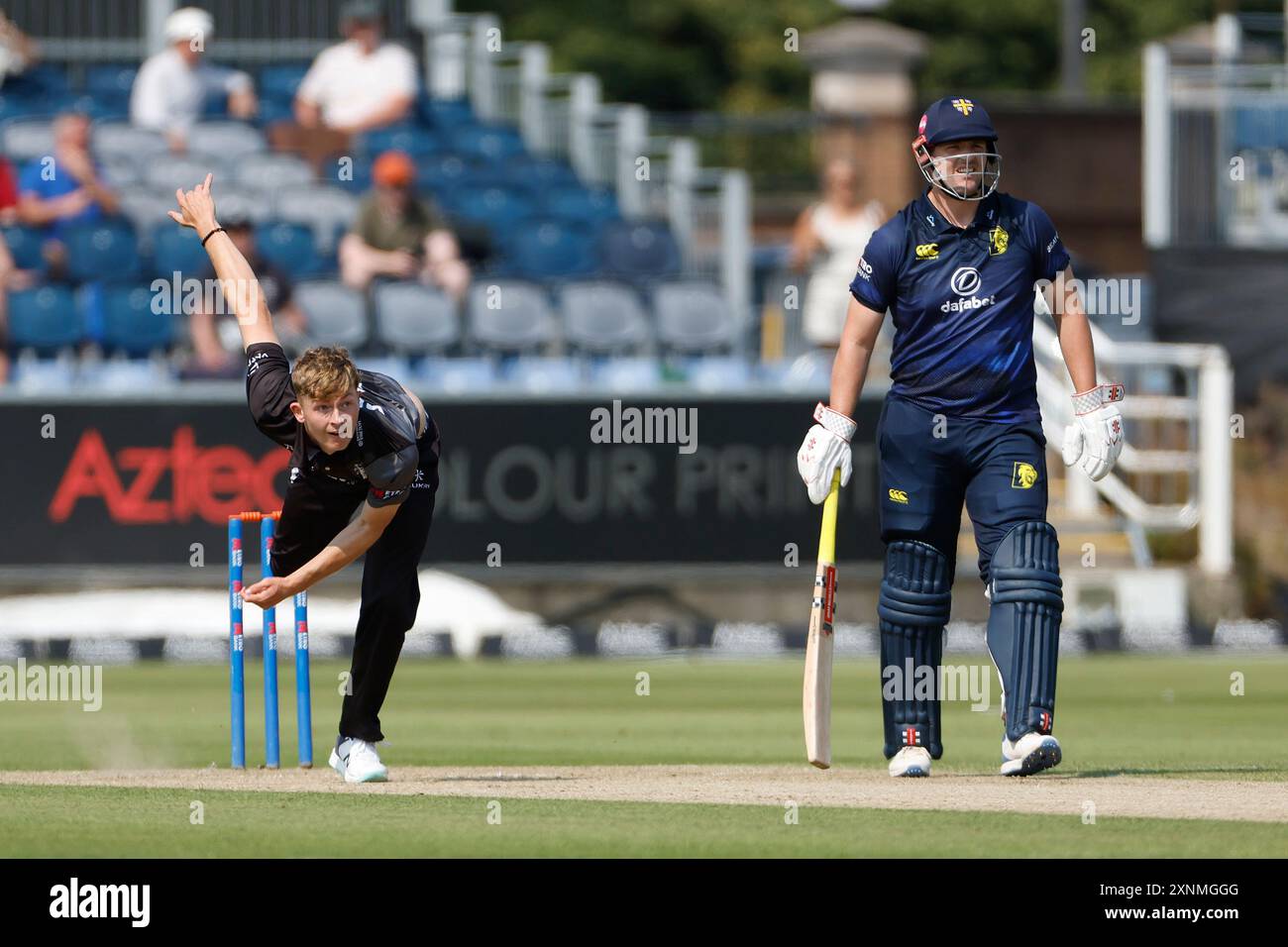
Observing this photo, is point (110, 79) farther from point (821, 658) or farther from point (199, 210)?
point (821, 658)

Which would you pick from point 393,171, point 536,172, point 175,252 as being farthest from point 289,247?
point 536,172

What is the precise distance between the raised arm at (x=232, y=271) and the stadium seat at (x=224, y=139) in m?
11.7

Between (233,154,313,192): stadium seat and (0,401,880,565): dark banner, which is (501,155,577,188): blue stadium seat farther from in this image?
(0,401,880,565): dark banner

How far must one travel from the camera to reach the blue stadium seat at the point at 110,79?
22.4m

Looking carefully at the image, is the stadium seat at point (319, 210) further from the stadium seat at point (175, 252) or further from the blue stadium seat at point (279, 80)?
the blue stadium seat at point (279, 80)

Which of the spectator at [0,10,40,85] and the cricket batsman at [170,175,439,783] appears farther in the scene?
the spectator at [0,10,40,85]

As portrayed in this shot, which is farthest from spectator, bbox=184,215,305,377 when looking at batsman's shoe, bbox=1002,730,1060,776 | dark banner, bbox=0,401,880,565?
batsman's shoe, bbox=1002,730,1060,776

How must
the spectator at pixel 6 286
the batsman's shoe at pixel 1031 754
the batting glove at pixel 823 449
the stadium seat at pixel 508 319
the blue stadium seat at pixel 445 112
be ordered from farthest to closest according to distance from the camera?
the blue stadium seat at pixel 445 112 < the stadium seat at pixel 508 319 < the spectator at pixel 6 286 < the batting glove at pixel 823 449 < the batsman's shoe at pixel 1031 754

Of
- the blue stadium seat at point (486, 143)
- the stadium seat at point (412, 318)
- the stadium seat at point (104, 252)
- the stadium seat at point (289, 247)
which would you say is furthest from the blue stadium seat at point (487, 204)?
the stadium seat at point (104, 252)

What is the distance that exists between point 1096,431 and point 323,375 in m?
2.80

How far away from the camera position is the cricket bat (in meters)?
8.96

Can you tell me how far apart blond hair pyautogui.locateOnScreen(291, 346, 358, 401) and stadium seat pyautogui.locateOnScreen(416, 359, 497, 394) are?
32.4ft

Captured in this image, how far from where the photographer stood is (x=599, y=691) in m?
14.6
